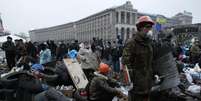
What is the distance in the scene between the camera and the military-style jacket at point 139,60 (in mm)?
4566

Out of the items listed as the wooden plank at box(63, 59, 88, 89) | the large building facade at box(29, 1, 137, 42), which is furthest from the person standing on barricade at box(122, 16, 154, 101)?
the large building facade at box(29, 1, 137, 42)

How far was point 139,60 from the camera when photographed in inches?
181

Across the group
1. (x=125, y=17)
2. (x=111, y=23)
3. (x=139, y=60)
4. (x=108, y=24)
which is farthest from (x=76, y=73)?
(x=108, y=24)

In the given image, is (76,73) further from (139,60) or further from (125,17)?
(125,17)

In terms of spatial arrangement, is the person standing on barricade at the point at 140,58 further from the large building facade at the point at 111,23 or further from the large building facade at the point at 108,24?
the large building facade at the point at 108,24

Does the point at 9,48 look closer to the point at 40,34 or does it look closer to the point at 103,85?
the point at 103,85

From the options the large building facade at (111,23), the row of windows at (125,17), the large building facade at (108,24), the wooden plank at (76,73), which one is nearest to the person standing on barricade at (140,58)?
the wooden plank at (76,73)

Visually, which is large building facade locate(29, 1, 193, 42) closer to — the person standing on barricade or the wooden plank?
the wooden plank

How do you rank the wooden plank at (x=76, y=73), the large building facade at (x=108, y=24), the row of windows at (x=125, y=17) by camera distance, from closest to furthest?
the wooden plank at (x=76, y=73) → the large building facade at (x=108, y=24) → the row of windows at (x=125, y=17)

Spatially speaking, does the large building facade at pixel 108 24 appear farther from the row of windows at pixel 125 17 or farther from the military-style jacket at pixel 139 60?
the military-style jacket at pixel 139 60

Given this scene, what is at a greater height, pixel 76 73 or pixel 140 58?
pixel 140 58

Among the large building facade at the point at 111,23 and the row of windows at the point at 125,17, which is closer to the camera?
the large building facade at the point at 111,23

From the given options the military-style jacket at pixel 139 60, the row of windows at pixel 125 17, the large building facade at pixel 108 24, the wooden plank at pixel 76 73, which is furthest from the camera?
the row of windows at pixel 125 17

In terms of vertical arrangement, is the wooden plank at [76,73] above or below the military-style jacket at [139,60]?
below
